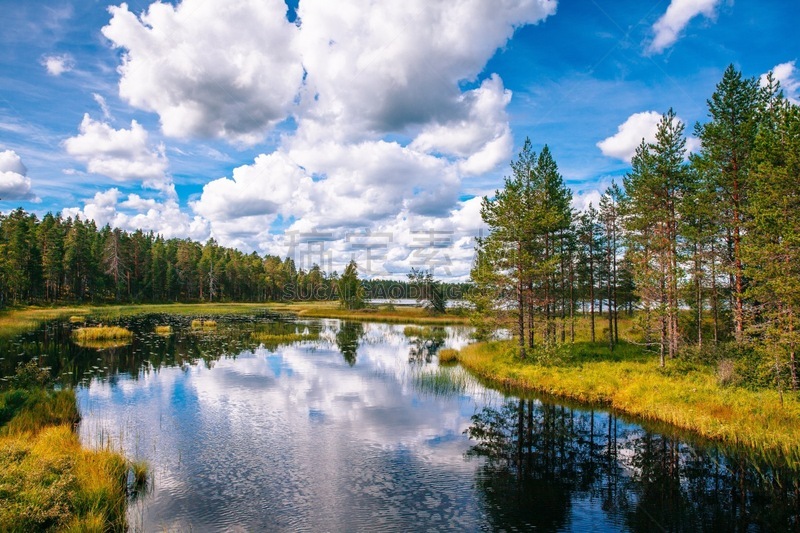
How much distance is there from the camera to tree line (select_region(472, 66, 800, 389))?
22.7 metres

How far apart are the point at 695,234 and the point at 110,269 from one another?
389ft

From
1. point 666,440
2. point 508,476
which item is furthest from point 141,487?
point 666,440

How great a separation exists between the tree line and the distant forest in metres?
79.2

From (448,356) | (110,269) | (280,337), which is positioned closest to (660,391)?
(448,356)

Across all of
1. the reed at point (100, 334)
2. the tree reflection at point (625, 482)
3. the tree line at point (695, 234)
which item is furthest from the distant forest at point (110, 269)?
the tree reflection at point (625, 482)

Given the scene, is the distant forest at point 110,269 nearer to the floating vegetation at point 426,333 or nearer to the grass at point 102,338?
the grass at point 102,338

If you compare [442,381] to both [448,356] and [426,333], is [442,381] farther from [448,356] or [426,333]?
[426,333]

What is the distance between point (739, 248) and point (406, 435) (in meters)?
23.7

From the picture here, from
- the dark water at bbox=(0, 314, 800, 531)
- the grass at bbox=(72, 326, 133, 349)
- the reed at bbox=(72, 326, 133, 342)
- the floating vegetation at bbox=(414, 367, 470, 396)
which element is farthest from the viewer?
the reed at bbox=(72, 326, 133, 342)

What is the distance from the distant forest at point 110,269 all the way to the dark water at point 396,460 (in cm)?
6541

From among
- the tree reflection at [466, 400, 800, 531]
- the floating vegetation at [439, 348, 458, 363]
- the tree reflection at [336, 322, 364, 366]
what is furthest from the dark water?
the tree reflection at [336, 322, 364, 366]

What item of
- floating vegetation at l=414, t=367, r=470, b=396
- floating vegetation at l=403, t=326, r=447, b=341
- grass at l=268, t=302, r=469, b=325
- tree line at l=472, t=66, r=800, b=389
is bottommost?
floating vegetation at l=414, t=367, r=470, b=396

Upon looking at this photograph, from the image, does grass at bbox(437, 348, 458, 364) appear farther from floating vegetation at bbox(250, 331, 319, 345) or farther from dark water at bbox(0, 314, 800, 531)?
floating vegetation at bbox(250, 331, 319, 345)

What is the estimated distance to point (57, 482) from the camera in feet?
39.1
